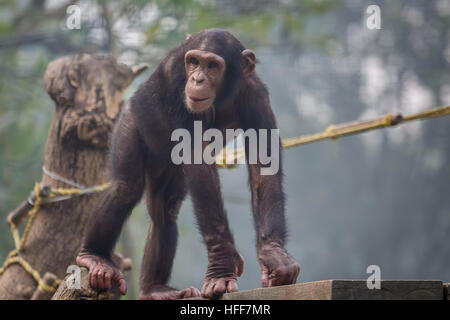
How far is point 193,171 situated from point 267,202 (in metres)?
0.41

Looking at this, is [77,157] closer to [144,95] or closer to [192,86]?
[144,95]

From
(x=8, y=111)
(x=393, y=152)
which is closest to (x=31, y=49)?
(x=8, y=111)

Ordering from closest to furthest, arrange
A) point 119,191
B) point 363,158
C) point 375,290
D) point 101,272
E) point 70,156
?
point 375,290 < point 101,272 < point 119,191 < point 70,156 < point 363,158

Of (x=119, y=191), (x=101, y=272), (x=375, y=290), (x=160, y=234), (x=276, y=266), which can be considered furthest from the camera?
(x=160, y=234)

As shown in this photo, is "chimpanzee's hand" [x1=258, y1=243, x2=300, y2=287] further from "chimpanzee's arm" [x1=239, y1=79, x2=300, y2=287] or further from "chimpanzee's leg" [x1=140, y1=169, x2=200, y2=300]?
"chimpanzee's leg" [x1=140, y1=169, x2=200, y2=300]

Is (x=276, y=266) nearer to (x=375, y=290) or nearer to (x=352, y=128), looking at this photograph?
(x=375, y=290)

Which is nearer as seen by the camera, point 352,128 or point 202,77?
point 202,77

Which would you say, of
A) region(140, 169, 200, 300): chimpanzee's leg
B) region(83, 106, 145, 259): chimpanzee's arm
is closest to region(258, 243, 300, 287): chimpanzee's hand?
region(83, 106, 145, 259): chimpanzee's arm

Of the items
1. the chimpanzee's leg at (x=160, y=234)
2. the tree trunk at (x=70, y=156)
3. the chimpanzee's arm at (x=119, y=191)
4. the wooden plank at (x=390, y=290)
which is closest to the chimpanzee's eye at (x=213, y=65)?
the chimpanzee's arm at (x=119, y=191)

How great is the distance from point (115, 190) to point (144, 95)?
57 cm

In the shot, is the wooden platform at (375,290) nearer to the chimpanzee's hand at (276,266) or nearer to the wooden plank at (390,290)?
the wooden plank at (390,290)

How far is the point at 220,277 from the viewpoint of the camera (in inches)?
109

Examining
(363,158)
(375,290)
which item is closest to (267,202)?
(375,290)

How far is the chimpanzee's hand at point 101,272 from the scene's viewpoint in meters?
3.13
